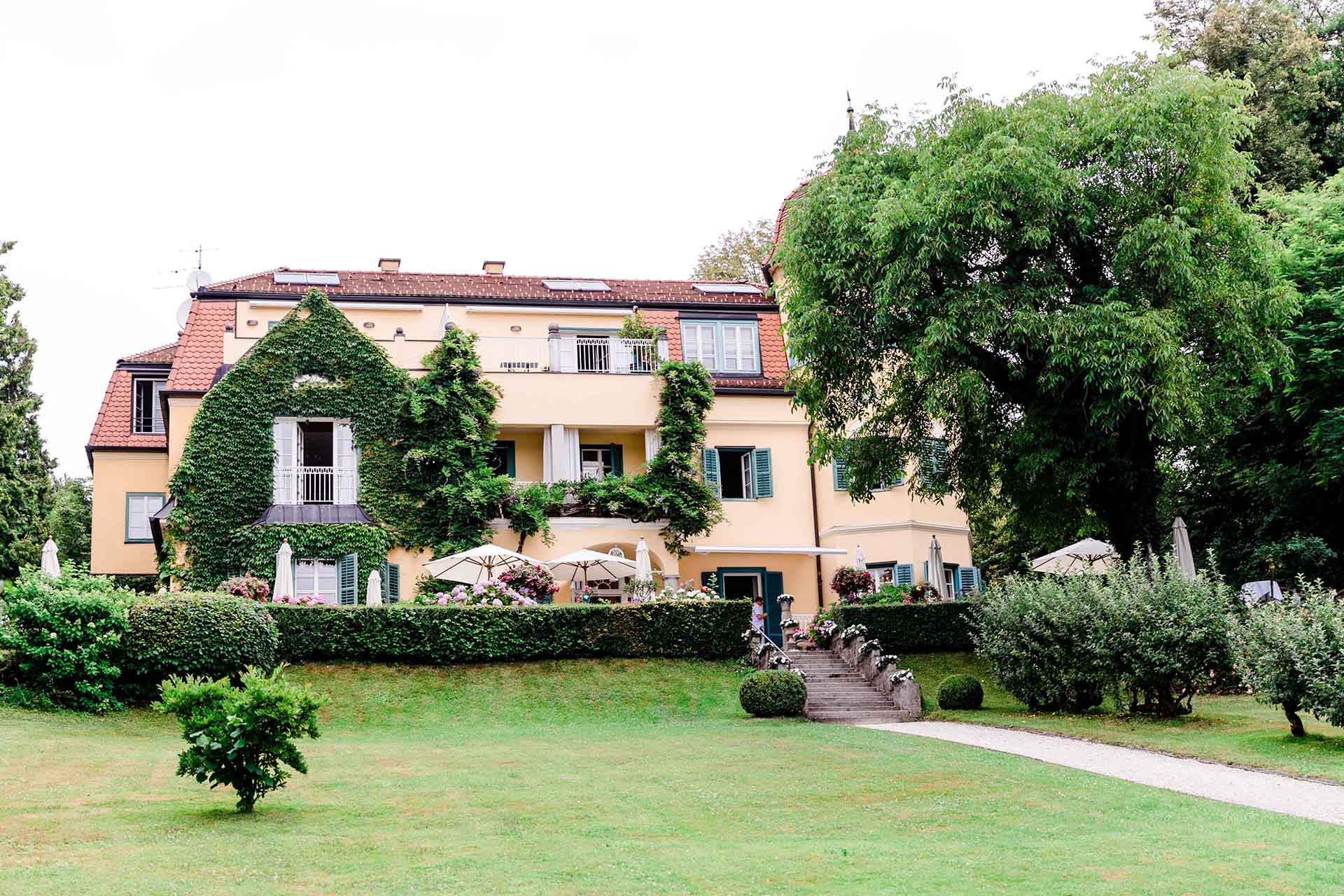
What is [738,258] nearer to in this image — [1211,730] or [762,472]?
[762,472]

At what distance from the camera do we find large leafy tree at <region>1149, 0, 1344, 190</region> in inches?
1298

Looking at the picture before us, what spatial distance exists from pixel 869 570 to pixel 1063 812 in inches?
882

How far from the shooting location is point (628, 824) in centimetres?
1114

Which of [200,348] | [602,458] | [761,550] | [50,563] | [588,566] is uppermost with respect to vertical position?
[200,348]

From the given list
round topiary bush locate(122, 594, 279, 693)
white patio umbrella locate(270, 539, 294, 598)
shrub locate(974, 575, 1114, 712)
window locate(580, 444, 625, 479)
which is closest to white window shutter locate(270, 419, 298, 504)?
white patio umbrella locate(270, 539, 294, 598)

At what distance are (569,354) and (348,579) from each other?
27.0ft

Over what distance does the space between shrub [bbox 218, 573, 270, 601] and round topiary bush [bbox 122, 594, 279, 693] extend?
149 inches

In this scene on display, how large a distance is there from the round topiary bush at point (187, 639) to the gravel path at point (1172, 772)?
11443mm

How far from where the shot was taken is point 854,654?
27.8 metres

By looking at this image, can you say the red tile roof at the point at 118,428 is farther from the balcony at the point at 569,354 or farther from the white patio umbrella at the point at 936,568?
the white patio umbrella at the point at 936,568

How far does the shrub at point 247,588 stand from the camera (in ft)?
86.5

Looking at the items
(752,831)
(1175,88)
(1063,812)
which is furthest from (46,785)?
(1175,88)

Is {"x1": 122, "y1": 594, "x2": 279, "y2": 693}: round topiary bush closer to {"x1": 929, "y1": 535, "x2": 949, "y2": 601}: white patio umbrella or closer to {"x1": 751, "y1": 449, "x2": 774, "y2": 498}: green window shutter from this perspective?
{"x1": 751, "y1": 449, "x2": 774, "y2": 498}: green window shutter

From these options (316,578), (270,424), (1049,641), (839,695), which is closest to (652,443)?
(316,578)
